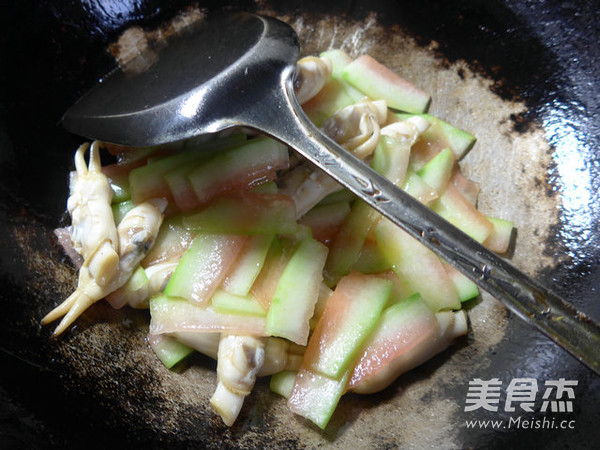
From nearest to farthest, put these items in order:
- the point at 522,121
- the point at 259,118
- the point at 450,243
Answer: the point at 450,243 → the point at 259,118 → the point at 522,121

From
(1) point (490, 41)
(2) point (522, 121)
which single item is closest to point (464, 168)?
(2) point (522, 121)

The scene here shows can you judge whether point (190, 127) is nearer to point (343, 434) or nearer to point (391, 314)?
point (391, 314)

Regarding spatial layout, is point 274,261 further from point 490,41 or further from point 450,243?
point 490,41

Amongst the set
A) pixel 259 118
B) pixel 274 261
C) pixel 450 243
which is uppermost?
pixel 259 118

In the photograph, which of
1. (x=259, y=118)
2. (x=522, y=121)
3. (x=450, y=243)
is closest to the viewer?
(x=450, y=243)

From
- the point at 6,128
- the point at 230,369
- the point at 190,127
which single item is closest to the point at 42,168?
the point at 6,128

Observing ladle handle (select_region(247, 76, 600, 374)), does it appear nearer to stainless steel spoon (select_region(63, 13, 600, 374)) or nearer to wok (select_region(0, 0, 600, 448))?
stainless steel spoon (select_region(63, 13, 600, 374))

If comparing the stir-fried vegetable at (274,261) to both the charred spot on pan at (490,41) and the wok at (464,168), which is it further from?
the charred spot on pan at (490,41)
